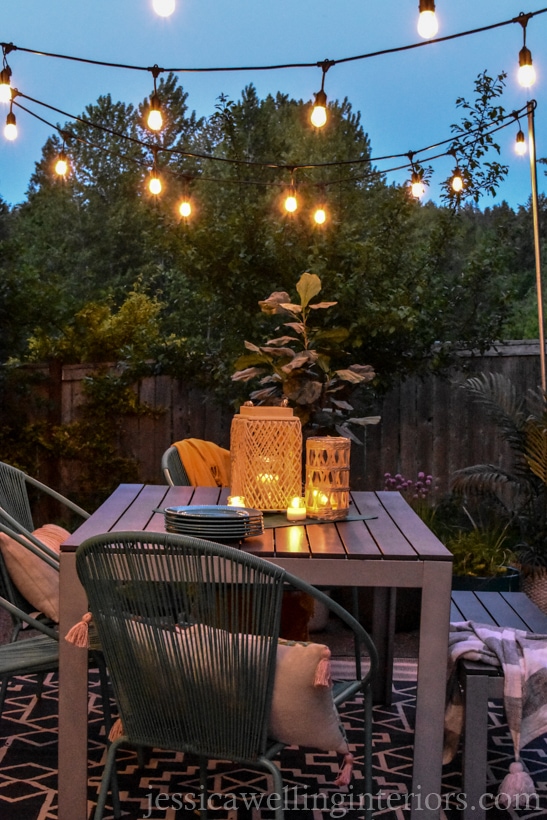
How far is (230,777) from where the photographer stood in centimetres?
267

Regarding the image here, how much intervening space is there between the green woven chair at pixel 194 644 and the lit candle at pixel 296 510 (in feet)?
2.42

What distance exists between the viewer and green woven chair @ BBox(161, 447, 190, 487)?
11.5 feet

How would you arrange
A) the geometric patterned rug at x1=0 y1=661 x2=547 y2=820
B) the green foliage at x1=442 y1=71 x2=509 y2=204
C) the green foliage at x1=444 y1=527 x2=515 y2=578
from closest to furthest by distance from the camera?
the geometric patterned rug at x1=0 y1=661 x2=547 y2=820 < the green foliage at x1=444 y1=527 x2=515 y2=578 < the green foliage at x1=442 y1=71 x2=509 y2=204

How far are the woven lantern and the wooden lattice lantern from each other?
5 cm

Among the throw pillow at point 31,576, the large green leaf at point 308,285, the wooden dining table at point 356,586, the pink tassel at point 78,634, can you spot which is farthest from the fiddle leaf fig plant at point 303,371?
the pink tassel at point 78,634

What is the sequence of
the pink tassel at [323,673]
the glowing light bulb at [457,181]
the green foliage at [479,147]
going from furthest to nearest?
the green foliage at [479,147], the glowing light bulb at [457,181], the pink tassel at [323,673]

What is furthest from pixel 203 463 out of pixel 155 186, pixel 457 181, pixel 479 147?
pixel 479 147

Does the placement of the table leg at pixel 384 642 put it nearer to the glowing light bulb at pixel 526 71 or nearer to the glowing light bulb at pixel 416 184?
the glowing light bulb at pixel 526 71

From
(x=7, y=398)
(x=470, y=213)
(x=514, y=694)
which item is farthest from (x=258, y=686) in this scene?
(x=470, y=213)

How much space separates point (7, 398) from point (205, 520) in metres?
4.25

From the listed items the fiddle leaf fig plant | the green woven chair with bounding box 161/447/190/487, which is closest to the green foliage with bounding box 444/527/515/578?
the fiddle leaf fig plant

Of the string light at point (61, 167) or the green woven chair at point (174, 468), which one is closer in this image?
the green woven chair at point (174, 468)

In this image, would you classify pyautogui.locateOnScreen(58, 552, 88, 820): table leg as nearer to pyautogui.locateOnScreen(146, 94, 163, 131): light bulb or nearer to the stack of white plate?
the stack of white plate

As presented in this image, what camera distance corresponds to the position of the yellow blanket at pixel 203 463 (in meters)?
3.77
